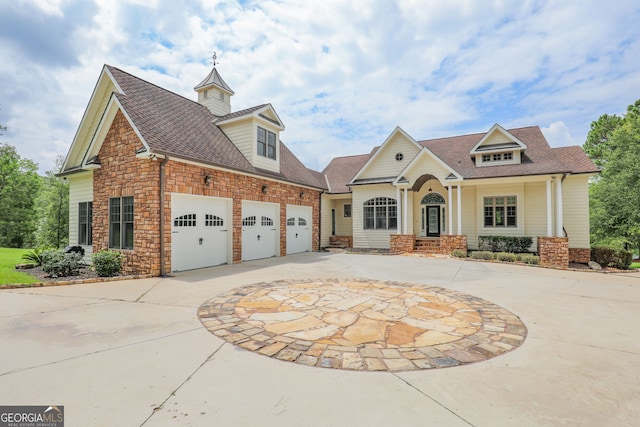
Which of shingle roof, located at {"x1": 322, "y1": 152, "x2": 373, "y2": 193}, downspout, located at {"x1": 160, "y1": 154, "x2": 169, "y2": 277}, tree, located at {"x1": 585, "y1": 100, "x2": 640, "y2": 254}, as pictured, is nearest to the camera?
downspout, located at {"x1": 160, "y1": 154, "x2": 169, "y2": 277}

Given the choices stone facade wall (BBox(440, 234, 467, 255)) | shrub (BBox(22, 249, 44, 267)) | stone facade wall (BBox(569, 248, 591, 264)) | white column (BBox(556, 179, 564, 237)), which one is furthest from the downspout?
stone facade wall (BBox(569, 248, 591, 264))

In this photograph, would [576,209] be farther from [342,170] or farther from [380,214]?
[342,170]

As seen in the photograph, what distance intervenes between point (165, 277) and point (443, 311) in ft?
24.7

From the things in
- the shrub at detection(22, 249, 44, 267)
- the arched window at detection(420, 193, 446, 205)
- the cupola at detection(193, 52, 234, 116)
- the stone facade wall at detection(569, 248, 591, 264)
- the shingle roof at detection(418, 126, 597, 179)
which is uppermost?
the cupola at detection(193, 52, 234, 116)

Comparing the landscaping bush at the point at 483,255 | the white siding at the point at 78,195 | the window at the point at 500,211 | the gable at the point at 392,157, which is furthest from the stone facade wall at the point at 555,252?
the white siding at the point at 78,195

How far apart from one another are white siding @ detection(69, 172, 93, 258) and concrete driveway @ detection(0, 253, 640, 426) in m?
7.92

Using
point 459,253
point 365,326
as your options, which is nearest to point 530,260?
point 459,253

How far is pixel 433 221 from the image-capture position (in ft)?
55.8

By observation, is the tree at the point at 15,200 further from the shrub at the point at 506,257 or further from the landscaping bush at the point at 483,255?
the shrub at the point at 506,257

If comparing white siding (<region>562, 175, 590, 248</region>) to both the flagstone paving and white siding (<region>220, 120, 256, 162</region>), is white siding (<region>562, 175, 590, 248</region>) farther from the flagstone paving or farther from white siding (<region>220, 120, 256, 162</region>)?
white siding (<region>220, 120, 256, 162</region>)

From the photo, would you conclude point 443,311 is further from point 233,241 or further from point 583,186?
point 583,186

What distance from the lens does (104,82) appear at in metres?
11.2

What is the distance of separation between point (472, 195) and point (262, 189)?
11.3 m

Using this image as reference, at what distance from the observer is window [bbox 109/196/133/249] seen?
9.66 meters
